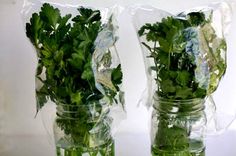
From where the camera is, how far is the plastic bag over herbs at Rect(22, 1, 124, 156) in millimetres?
705

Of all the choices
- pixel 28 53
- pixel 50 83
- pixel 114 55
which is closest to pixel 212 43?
pixel 114 55

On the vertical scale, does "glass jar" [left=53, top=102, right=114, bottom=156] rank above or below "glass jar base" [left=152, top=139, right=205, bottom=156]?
above

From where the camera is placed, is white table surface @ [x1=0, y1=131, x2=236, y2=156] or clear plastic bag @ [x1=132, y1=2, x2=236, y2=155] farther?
white table surface @ [x1=0, y1=131, x2=236, y2=156]

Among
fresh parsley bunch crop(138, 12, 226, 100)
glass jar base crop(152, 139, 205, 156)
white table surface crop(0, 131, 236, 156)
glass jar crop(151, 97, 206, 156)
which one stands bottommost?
white table surface crop(0, 131, 236, 156)

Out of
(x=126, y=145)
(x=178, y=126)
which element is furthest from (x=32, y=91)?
(x=178, y=126)

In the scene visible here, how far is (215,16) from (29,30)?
307mm

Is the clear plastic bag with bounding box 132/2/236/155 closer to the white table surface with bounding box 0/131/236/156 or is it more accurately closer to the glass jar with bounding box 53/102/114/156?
the glass jar with bounding box 53/102/114/156

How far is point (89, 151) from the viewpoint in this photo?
74 cm

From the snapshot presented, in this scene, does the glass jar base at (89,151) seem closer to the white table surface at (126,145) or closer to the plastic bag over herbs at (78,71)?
the plastic bag over herbs at (78,71)

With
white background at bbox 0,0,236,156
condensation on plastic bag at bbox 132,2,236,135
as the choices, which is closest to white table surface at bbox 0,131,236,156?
white background at bbox 0,0,236,156

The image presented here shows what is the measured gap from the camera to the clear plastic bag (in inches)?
27.4

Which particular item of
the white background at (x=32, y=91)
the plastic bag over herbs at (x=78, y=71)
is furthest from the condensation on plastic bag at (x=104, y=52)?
the white background at (x=32, y=91)

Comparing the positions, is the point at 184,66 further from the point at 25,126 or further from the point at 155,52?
the point at 25,126

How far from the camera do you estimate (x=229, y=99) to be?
960 mm
